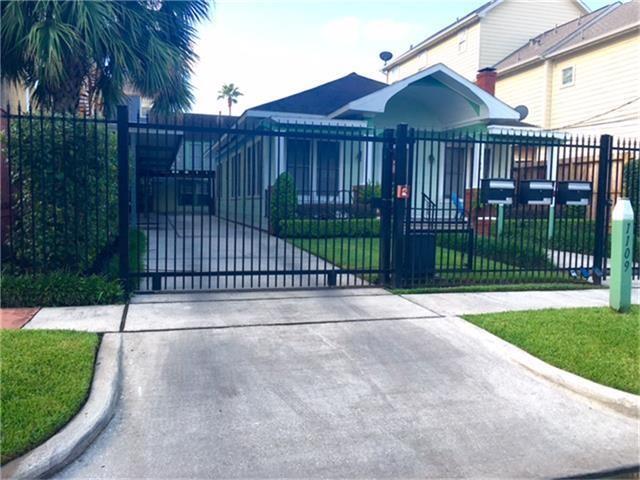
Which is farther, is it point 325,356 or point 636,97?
point 636,97

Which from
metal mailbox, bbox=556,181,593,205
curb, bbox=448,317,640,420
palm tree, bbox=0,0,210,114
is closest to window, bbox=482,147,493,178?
metal mailbox, bbox=556,181,593,205

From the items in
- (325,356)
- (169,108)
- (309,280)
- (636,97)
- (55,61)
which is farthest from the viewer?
(636,97)

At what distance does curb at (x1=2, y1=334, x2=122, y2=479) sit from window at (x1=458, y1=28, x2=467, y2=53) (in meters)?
25.5

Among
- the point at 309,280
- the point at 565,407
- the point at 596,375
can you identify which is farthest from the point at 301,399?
the point at 309,280

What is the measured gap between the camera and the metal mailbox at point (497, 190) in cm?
835

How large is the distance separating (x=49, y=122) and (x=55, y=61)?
2.69m

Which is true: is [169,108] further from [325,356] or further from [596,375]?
[596,375]

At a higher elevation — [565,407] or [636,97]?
[636,97]

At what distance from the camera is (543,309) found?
6.87 meters

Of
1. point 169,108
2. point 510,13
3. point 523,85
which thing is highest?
point 510,13

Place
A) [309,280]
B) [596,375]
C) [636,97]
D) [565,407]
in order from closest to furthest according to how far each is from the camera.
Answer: [565,407]
[596,375]
[309,280]
[636,97]

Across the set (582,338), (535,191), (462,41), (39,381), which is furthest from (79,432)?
(462,41)

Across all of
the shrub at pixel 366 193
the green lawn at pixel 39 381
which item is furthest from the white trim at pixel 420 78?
the green lawn at pixel 39 381

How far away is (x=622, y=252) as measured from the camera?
637 cm
